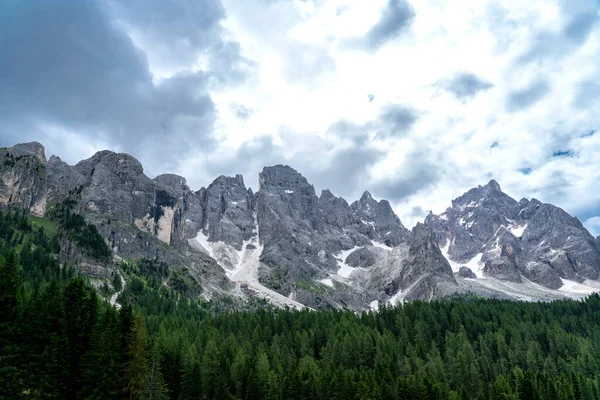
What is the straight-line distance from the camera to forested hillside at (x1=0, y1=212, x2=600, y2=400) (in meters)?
48.9

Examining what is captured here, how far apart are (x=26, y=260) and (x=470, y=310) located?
167480mm

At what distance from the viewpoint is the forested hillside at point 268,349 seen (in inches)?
1927

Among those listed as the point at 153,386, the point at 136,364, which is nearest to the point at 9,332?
the point at 136,364

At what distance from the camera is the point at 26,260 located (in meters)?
158

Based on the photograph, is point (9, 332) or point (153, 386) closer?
point (9, 332)

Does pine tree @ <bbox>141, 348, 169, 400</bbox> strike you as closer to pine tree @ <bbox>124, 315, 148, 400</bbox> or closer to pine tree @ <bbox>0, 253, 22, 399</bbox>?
pine tree @ <bbox>124, 315, 148, 400</bbox>

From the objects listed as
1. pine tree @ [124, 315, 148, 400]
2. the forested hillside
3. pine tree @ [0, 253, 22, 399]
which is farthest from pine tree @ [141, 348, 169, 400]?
pine tree @ [0, 253, 22, 399]

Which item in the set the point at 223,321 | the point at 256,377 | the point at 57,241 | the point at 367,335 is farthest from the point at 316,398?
the point at 57,241

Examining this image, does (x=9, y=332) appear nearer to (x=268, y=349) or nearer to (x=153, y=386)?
(x=153, y=386)

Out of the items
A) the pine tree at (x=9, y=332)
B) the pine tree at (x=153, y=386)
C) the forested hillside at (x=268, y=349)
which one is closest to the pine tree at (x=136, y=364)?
the forested hillside at (x=268, y=349)

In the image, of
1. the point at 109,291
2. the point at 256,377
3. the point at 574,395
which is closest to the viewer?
the point at 256,377

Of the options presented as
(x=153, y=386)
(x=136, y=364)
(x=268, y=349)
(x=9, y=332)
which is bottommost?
(x=153, y=386)

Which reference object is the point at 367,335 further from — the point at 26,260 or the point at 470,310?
the point at 26,260

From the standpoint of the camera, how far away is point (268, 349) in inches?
4257
